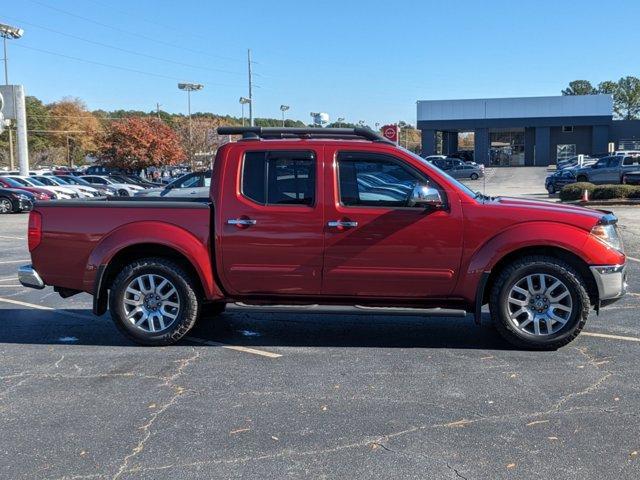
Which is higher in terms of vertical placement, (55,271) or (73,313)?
(55,271)

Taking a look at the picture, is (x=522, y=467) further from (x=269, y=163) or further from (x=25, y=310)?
(x=25, y=310)

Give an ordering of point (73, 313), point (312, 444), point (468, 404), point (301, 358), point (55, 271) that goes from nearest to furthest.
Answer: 1. point (312, 444)
2. point (468, 404)
3. point (301, 358)
4. point (55, 271)
5. point (73, 313)

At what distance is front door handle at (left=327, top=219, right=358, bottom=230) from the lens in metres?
5.79

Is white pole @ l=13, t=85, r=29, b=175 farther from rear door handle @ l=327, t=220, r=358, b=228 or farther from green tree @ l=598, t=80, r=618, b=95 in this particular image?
green tree @ l=598, t=80, r=618, b=95

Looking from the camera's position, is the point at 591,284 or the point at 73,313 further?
the point at 73,313

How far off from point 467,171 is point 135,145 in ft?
84.8

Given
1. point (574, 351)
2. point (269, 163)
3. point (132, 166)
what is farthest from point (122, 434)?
point (132, 166)

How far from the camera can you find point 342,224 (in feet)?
19.0

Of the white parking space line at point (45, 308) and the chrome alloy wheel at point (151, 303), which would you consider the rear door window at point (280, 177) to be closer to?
the chrome alloy wheel at point (151, 303)

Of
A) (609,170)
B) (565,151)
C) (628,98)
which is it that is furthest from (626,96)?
(609,170)

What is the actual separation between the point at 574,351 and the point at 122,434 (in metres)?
3.99

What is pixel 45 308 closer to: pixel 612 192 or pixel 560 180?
pixel 612 192

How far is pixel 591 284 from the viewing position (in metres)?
5.82

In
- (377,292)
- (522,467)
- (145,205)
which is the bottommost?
(522,467)
